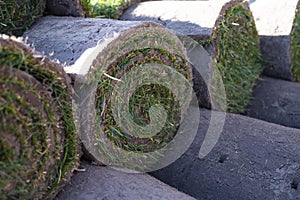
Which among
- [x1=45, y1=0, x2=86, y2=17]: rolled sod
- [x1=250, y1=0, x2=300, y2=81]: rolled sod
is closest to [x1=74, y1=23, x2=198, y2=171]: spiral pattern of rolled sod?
[x1=45, y1=0, x2=86, y2=17]: rolled sod

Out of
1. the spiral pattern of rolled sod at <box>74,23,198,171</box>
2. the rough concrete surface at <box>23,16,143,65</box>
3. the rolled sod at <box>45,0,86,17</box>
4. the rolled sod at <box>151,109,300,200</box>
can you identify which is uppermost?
the rolled sod at <box>45,0,86,17</box>

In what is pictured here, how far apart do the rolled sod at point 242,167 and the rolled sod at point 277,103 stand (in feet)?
1.26

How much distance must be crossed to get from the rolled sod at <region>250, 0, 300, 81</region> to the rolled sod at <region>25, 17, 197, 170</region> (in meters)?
0.74

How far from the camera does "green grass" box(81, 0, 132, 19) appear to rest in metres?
2.19

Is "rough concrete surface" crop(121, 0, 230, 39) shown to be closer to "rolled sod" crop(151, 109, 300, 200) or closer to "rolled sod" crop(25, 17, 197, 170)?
"rolled sod" crop(25, 17, 197, 170)

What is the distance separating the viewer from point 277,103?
234cm

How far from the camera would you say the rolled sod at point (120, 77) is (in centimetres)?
146

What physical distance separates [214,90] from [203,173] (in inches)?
17.7

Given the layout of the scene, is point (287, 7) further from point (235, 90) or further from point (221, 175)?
point (221, 175)

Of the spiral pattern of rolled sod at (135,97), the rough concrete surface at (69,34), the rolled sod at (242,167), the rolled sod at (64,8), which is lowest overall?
the rolled sod at (242,167)

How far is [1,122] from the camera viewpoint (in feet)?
3.64

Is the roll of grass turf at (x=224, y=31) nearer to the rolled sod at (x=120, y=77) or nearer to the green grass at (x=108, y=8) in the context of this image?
the green grass at (x=108, y=8)

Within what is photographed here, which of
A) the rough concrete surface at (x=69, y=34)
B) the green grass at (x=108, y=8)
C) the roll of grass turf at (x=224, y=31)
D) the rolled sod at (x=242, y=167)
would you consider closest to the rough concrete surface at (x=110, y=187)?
the rolled sod at (x=242, y=167)

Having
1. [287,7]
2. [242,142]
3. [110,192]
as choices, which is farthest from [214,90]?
[110,192]
